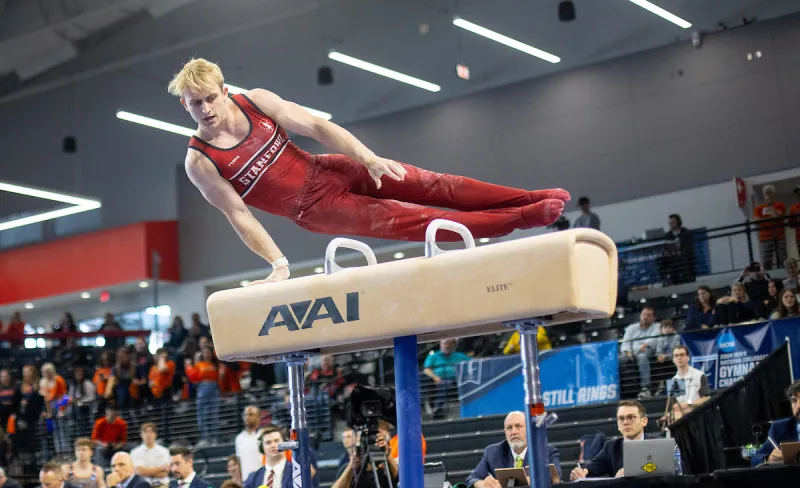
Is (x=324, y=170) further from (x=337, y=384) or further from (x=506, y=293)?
(x=337, y=384)

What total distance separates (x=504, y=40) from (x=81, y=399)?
29.0ft

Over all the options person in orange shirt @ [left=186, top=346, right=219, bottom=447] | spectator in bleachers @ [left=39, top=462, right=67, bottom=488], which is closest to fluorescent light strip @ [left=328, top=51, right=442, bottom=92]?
person in orange shirt @ [left=186, top=346, right=219, bottom=447]

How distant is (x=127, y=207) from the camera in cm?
2195

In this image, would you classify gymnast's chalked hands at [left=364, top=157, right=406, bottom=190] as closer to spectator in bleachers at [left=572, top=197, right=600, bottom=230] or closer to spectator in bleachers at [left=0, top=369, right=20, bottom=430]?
spectator in bleachers at [left=572, top=197, right=600, bottom=230]

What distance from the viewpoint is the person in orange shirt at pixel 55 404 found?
45.5 ft

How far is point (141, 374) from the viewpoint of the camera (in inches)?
590

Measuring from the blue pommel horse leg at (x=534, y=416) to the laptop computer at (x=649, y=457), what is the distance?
2.01 m

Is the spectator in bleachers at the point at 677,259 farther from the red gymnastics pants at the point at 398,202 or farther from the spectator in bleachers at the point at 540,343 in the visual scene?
the red gymnastics pants at the point at 398,202

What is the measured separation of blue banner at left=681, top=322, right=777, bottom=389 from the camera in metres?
9.52

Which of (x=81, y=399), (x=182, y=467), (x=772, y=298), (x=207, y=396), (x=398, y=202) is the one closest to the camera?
(x=398, y=202)

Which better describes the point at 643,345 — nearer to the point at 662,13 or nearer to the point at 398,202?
the point at 662,13

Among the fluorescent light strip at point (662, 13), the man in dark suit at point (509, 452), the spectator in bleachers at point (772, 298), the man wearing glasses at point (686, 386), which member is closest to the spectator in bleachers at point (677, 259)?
the spectator in bleachers at point (772, 298)

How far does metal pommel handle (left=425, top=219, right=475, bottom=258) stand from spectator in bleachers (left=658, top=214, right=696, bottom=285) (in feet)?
35.0

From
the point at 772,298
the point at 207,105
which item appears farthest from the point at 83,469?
the point at 772,298
